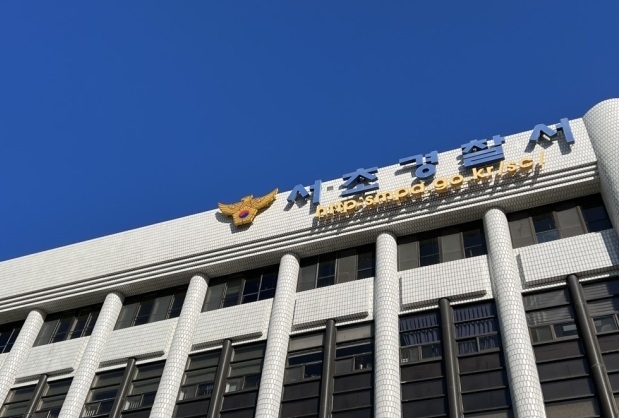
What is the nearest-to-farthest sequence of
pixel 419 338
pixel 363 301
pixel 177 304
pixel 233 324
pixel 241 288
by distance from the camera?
pixel 419 338, pixel 363 301, pixel 233 324, pixel 241 288, pixel 177 304

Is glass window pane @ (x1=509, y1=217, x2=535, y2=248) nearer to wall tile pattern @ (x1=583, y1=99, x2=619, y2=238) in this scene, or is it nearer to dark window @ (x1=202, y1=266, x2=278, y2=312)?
wall tile pattern @ (x1=583, y1=99, x2=619, y2=238)

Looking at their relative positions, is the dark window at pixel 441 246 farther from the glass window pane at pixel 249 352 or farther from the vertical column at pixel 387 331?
the glass window pane at pixel 249 352

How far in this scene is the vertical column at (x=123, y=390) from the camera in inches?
1232

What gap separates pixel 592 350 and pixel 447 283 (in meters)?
7.04

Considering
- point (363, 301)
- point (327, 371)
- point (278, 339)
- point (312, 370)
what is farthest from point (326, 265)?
point (327, 371)

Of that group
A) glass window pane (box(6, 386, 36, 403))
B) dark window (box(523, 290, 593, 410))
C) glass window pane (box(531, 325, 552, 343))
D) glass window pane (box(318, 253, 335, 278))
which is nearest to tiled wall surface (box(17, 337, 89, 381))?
glass window pane (box(6, 386, 36, 403))

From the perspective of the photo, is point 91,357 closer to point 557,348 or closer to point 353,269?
point 353,269

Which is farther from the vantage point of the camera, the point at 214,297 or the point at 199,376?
the point at 214,297

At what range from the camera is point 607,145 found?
30.1 meters

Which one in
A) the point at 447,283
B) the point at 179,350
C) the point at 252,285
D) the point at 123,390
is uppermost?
the point at 252,285

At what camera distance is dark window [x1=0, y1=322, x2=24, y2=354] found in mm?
39125

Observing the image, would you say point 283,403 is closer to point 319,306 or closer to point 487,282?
point 319,306

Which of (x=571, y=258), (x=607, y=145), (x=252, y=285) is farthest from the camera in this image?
(x=252, y=285)

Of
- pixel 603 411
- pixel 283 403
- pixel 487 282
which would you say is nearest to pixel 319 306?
pixel 283 403
